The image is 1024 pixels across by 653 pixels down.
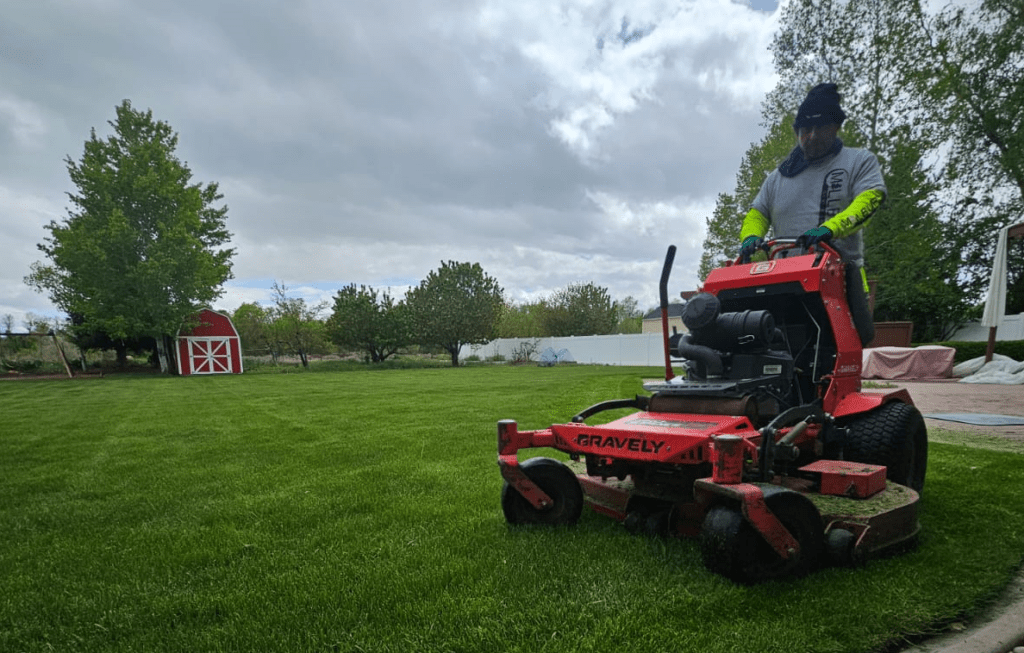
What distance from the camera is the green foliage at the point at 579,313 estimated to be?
174 feet

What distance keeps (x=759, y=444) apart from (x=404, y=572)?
194cm

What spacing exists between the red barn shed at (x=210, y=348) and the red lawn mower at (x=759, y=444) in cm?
3141

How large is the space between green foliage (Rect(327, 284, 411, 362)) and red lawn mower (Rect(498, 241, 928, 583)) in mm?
36271

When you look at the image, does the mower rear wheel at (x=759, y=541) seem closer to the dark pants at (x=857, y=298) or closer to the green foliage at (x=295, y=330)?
the dark pants at (x=857, y=298)

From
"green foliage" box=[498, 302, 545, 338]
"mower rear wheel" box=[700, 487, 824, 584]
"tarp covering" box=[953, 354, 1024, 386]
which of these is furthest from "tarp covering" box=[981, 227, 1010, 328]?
"green foliage" box=[498, 302, 545, 338]

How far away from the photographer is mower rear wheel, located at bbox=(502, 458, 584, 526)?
3.39 m

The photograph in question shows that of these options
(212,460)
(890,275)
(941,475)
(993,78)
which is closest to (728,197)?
(890,275)

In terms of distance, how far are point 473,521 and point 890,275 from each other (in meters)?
24.6

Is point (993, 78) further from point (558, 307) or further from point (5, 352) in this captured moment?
point (5, 352)

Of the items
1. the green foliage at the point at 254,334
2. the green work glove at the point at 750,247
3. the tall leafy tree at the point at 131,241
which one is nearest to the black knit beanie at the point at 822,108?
the green work glove at the point at 750,247

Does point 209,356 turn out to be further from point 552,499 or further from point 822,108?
point 822,108

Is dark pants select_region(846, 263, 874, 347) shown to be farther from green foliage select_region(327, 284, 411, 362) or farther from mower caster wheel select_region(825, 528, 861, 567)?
green foliage select_region(327, 284, 411, 362)

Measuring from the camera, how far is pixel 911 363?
16188mm

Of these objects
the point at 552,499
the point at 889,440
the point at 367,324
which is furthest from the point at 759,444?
the point at 367,324
